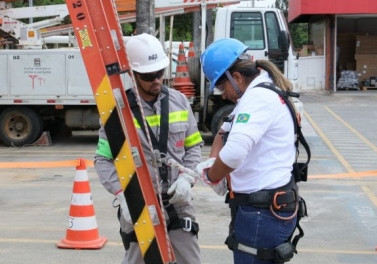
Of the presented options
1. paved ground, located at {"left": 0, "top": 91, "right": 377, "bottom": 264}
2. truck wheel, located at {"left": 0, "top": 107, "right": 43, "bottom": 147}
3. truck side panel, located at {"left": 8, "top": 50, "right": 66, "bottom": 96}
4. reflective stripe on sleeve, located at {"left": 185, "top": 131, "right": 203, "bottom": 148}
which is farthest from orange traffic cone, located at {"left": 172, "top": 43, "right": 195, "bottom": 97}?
reflective stripe on sleeve, located at {"left": 185, "top": 131, "right": 203, "bottom": 148}

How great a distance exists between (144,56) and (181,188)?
75 centimetres

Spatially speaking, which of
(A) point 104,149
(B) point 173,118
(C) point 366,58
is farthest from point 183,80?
(C) point 366,58

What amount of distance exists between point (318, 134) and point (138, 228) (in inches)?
552

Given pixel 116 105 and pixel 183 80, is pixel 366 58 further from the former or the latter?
pixel 116 105

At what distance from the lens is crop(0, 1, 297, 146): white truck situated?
46.2 feet

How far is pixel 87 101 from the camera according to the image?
569 inches

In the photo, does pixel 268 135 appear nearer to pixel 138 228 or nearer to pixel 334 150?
pixel 138 228

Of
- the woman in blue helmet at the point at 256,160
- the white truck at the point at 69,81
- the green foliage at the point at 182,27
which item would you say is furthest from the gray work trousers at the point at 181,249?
the green foliage at the point at 182,27

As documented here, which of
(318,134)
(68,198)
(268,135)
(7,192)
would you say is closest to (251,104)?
(268,135)

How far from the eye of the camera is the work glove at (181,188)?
3398 millimetres

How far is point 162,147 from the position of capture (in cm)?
350

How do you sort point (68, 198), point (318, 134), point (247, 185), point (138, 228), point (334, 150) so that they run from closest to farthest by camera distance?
point (138, 228), point (247, 185), point (68, 198), point (334, 150), point (318, 134)

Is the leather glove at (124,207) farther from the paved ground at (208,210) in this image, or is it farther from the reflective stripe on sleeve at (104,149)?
the paved ground at (208,210)

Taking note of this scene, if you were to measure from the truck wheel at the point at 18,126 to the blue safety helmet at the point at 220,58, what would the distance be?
1217 centimetres
